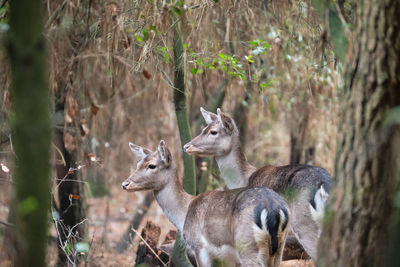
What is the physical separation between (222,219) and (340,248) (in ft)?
7.64

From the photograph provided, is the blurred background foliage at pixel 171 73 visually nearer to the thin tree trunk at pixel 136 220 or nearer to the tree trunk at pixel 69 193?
the tree trunk at pixel 69 193

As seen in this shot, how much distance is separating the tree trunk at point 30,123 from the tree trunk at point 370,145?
1.85 m

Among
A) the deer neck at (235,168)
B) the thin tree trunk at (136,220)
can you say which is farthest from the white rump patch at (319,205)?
the thin tree trunk at (136,220)

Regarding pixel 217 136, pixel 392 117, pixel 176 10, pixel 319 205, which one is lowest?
pixel 319 205

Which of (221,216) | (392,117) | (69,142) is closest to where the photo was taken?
(392,117)

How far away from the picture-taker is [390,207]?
11.3 ft

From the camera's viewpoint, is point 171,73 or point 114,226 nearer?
point 171,73

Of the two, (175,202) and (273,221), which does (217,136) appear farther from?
(273,221)

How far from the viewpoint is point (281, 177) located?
679 centimetres

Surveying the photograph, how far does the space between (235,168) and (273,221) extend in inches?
98.4

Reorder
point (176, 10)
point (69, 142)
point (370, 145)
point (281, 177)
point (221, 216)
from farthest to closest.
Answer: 1. point (69, 142)
2. point (281, 177)
3. point (221, 216)
4. point (176, 10)
5. point (370, 145)

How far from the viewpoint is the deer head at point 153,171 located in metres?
6.47

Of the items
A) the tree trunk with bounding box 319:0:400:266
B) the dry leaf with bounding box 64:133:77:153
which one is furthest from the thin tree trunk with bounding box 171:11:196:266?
the tree trunk with bounding box 319:0:400:266

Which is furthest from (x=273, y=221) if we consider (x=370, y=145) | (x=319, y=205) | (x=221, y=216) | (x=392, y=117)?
(x=392, y=117)
